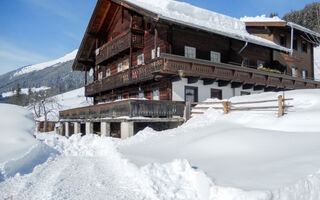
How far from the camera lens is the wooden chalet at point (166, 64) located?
13922 mm

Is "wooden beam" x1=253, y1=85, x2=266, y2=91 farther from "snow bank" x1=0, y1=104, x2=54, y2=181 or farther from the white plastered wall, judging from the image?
"snow bank" x1=0, y1=104, x2=54, y2=181

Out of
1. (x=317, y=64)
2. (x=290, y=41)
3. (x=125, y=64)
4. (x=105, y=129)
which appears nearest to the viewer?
(x=105, y=129)

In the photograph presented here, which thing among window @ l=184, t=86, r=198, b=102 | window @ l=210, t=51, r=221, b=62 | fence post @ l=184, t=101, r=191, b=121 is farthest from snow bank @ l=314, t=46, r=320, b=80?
fence post @ l=184, t=101, r=191, b=121

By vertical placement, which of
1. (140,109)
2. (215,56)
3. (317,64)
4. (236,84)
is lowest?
(140,109)

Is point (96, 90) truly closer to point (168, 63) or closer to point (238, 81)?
point (168, 63)

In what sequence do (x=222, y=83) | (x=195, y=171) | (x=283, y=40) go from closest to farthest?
(x=195, y=171)
(x=222, y=83)
(x=283, y=40)

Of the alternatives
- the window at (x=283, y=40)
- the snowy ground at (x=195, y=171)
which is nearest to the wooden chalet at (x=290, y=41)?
the window at (x=283, y=40)

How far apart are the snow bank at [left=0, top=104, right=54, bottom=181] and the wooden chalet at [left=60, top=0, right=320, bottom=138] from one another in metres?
5.72

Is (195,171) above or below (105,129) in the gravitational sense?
above

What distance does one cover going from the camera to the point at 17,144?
5934 millimetres

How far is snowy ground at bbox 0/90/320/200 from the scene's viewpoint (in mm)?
4418

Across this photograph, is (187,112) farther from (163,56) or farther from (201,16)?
(201,16)

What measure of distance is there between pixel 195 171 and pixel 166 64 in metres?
9.19

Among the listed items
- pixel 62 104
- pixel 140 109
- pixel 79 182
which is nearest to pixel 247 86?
pixel 140 109
